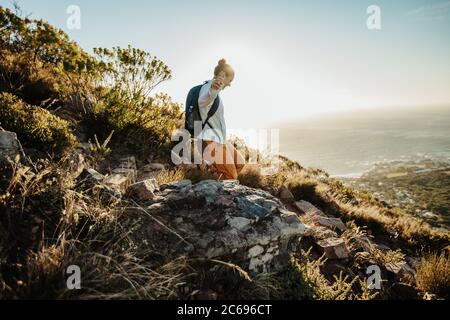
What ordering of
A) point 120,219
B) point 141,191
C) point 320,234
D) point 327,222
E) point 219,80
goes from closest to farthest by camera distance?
1. point 120,219
2. point 141,191
3. point 219,80
4. point 320,234
5. point 327,222

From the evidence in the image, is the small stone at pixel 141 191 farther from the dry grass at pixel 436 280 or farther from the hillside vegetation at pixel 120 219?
the dry grass at pixel 436 280

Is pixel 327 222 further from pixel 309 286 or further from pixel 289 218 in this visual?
pixel 309 286

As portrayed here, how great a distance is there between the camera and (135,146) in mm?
5371

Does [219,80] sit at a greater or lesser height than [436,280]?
greater

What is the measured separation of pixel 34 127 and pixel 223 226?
272 cm

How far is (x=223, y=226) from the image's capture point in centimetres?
272

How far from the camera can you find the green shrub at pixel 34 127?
3.22 meters

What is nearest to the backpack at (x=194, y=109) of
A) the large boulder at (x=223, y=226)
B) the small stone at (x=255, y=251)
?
the large boulder at (x=223, y=226)

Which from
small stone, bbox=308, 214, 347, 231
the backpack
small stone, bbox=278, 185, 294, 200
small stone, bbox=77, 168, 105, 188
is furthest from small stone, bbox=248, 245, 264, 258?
small stone, bbox=278, 185, 294, 200

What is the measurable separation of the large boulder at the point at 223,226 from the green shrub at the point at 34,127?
5.01ft

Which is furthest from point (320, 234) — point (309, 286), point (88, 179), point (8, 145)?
point (8, 145)
